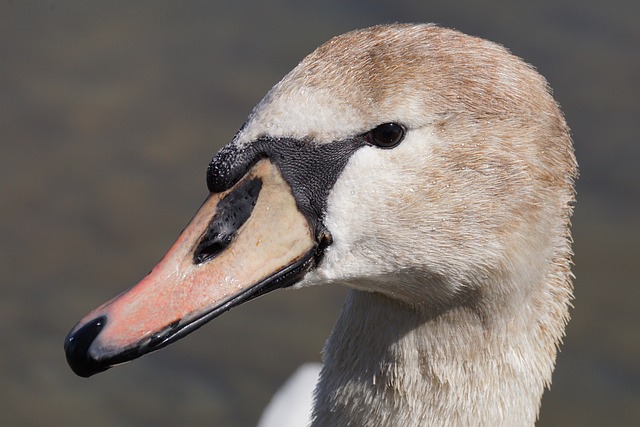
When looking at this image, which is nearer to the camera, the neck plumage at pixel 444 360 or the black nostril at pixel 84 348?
the black nostril at pixel 84 348

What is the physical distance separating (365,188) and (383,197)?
0.19 ft

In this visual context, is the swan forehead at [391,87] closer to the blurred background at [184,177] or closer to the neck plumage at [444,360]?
the neck plumage at [444,360]

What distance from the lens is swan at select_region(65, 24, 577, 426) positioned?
298 cm

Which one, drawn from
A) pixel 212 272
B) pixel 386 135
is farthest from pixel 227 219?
pixel 386 135

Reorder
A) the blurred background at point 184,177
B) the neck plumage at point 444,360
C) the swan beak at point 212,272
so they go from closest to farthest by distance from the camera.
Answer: the swan beak at point 212,272, the neck plumage at point 444,360, the blurred background at point 184,177

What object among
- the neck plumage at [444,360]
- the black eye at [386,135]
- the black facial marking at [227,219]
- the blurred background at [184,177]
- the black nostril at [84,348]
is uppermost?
the black eye at [386,135]

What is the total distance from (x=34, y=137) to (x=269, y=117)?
491 centimetres

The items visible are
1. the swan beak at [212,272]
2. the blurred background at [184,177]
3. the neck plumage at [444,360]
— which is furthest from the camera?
the blurred background at [184,177]

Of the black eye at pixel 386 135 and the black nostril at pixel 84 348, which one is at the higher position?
the black eye at pixel 386 135

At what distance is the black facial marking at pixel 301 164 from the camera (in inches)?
118

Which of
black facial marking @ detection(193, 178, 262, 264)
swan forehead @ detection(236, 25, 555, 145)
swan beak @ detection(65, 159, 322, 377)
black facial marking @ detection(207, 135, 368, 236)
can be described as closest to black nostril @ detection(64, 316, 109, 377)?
swan beak @ detection(65, 159, 322, 377)

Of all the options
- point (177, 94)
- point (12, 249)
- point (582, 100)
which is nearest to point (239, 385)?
point (12, 249)

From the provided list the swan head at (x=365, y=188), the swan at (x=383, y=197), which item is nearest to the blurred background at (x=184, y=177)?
the swan at (x=383, y=197)

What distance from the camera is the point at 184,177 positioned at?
286 inches
